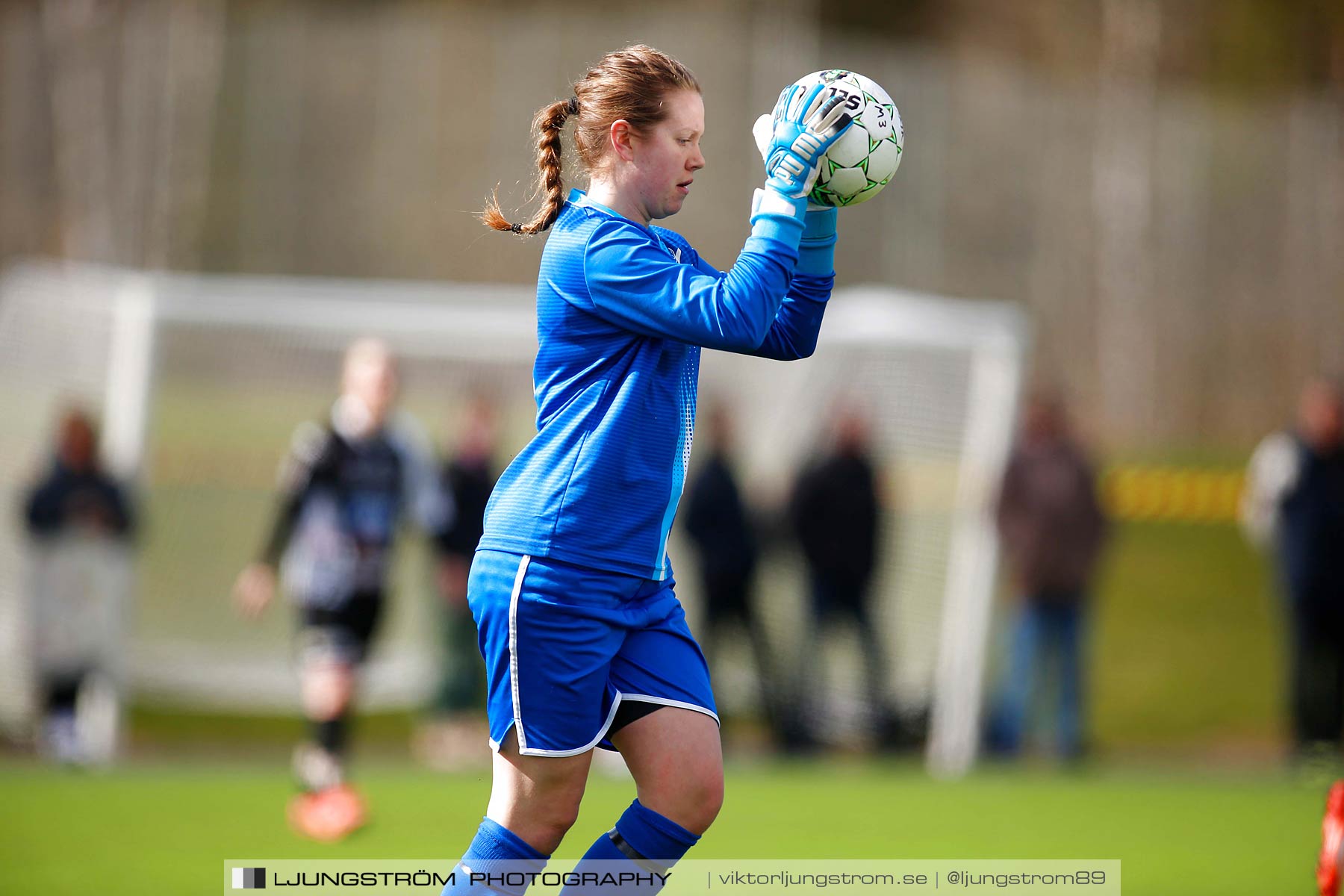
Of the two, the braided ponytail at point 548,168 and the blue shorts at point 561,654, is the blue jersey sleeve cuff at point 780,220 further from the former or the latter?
the blue shorts at point 561,654

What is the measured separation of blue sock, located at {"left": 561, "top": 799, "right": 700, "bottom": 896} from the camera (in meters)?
2.84

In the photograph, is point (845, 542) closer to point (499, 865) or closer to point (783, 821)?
point (783, 821)

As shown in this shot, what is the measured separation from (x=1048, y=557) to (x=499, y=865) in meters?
6.88

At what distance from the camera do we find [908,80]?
54.4ft

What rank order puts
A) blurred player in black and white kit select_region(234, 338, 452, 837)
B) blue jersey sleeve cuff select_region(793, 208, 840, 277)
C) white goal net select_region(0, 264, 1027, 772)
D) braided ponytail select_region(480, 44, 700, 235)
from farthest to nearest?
white goal net select_region(0, 264, 1027, 772), blurred player in black and white kit select_region(234, 338, 452, 837), blue jersey sleeve cuff select_region(793, 208, 840, 277), braided ponytail select_region(480, 44, 700, 235)

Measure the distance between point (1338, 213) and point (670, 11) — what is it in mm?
8194

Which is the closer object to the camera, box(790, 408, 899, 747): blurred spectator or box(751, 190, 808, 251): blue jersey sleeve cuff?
box(751, 190, 808, 251): blue jersey sleeve cuff

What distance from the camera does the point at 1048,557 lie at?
30.1ft

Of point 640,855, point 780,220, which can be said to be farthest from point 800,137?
point 640,855

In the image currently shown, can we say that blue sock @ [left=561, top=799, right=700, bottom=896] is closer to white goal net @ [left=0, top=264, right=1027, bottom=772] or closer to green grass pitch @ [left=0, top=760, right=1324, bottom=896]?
green grass pitch @ [left=0, top=760, right=1324, bottom=896]

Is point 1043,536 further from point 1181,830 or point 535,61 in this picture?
point 535,61

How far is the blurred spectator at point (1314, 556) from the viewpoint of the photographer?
8672 millimetres

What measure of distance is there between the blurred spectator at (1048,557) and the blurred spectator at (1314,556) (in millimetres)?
1090

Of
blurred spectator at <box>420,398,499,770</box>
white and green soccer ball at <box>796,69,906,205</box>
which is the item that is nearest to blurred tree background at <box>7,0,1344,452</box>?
blurred spectator at <box>420,398,499,770</box>
